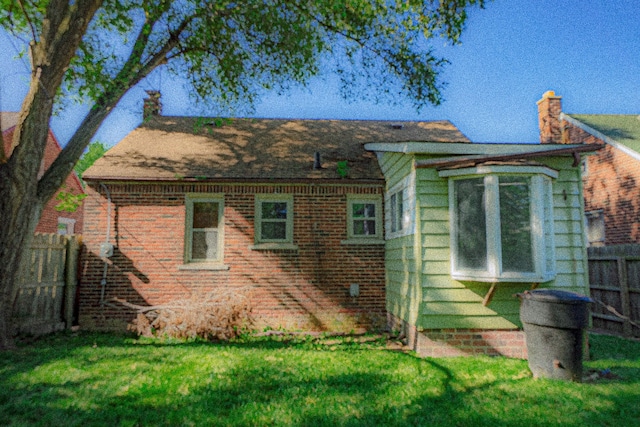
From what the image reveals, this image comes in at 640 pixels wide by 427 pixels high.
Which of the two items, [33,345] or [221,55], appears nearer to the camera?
[33,345]

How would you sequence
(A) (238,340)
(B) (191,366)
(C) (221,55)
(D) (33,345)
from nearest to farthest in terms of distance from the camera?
(B) (191,366)
(D) (33,345)
(A) (238,340)
(C) (221,55)

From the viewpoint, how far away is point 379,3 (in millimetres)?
7953

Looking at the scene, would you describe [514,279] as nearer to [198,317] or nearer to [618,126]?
[198,317]

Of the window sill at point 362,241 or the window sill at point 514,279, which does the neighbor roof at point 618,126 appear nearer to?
the window sill at point 362,241

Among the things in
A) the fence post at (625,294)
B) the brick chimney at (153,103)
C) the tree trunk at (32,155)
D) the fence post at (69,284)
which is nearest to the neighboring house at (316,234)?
the fence post at (69,284)

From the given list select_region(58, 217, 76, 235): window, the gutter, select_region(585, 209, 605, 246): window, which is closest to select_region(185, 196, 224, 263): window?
the gutter

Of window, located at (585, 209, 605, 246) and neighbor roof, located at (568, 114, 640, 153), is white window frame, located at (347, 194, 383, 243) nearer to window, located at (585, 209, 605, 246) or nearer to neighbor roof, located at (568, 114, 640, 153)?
neighbor roof, located at (568, 114, 640, 153)

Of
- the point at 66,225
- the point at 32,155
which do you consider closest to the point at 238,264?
the point at 32,155

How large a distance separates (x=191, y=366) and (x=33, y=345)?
3.38 m

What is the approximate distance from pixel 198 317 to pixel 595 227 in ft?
48.7

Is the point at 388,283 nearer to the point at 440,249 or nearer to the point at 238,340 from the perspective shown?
the point at 440,249

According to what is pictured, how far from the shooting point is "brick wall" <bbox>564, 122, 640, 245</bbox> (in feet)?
42.6

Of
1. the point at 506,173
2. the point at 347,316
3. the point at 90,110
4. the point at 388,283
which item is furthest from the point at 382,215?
the point at 90,110

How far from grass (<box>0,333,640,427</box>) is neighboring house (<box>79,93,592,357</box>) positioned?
115 centimetres
